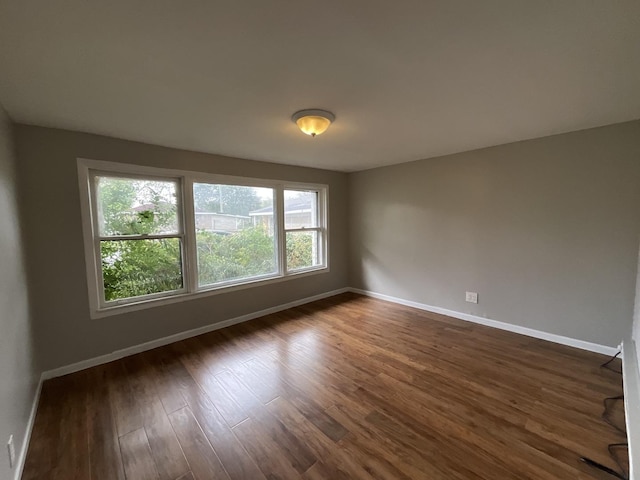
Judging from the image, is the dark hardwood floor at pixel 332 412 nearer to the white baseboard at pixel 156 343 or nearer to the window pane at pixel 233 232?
the white baseboard at pixel 156 343

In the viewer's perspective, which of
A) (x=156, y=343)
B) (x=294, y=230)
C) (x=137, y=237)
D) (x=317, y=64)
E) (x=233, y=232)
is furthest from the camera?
(x=294, y=230)

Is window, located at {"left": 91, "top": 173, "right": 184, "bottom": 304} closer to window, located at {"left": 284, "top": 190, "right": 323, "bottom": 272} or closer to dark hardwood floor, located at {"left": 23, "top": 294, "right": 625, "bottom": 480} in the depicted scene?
dark hardwood floor, located at {"left": 23, "top": 294, "right": 625, "bottom": 480}

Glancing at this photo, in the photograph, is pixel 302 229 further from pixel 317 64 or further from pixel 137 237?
pixel 317 64

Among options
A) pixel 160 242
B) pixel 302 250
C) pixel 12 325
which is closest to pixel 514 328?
pixel 302 250

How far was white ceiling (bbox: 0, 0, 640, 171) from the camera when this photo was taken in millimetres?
1100

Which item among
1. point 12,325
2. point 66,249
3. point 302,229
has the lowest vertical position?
point 12,325

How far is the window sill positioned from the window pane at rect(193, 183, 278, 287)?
0.12m

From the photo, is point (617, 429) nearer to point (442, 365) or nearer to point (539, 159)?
point (442, 365)

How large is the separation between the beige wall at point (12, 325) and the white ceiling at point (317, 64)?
55 centimetres

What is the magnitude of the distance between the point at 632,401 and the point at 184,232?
4064 mm

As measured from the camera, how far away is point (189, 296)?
3.20 m

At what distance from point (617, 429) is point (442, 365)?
1110mm

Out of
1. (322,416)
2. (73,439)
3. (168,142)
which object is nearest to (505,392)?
(322,416)

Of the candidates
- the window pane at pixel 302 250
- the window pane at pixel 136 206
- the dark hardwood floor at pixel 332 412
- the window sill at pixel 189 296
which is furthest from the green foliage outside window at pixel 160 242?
the dark hardwood floor at pixel 332 412
